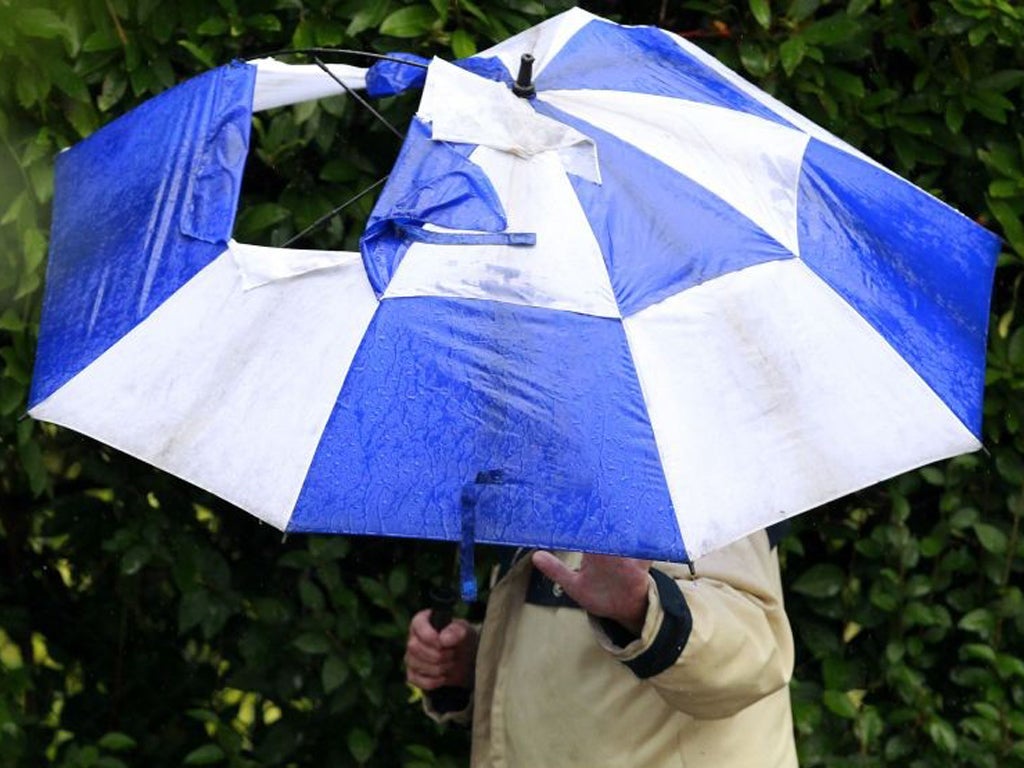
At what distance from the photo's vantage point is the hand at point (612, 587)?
2203 millimetres

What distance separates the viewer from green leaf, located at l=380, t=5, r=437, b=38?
3.04 metres

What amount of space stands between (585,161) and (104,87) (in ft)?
4.37

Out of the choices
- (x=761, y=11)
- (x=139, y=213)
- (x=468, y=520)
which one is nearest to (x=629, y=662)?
(x=468, y=520)

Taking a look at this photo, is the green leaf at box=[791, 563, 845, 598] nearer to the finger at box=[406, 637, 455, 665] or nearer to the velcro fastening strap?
the finger at box=[406, 637, 455, 665]

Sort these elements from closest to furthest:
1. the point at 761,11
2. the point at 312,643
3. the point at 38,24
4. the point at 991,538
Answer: the point at 38,24 → the point at 761,11 → the point at 312,643 → the point at 991,538

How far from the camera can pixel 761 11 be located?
3178 millimetres

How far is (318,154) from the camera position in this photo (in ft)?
10.6

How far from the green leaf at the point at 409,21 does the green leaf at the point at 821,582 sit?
4.37 feet

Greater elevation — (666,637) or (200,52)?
(200,52)

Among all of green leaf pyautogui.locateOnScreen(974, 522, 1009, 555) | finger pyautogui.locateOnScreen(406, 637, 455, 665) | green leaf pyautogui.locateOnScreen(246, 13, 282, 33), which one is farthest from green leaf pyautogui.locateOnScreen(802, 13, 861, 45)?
finger pyautogui.locateOnScreen(406, 637, 455, 665)

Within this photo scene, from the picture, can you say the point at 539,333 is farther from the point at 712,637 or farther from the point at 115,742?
the point at 115,742

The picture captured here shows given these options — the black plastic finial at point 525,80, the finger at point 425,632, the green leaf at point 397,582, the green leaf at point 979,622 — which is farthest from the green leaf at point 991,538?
the black plastic finial at point 525,80

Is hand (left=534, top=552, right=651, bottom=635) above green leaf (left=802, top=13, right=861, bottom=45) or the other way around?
the other way around

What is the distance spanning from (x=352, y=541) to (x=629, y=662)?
1.27 meters
